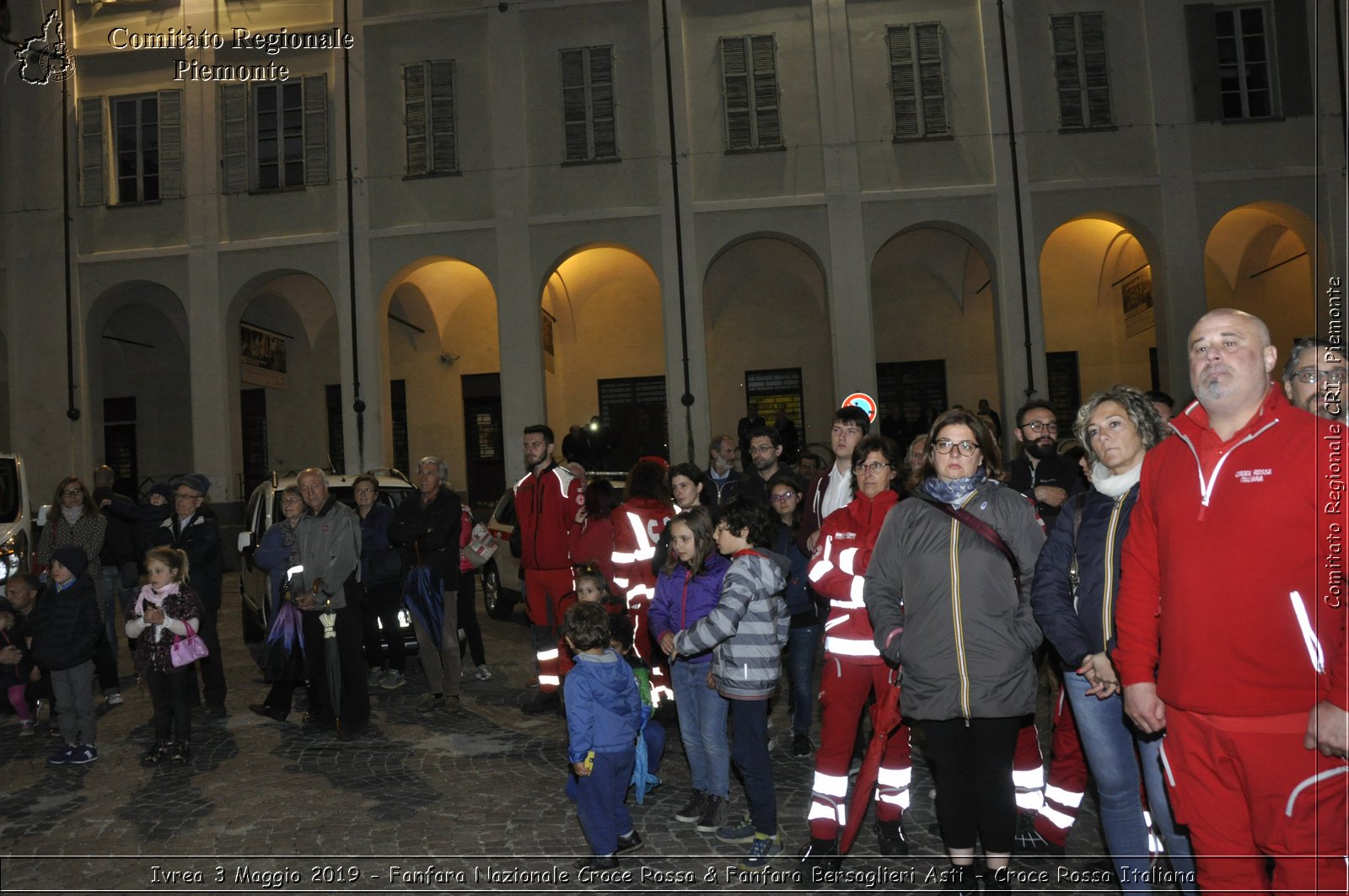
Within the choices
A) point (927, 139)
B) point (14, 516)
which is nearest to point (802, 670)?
point (14, 516)

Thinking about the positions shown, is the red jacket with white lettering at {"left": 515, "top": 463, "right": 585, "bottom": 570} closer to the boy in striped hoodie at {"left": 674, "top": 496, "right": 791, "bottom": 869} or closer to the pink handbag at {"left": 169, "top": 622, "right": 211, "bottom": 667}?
the pink handbag at {"left": 169, "top": 622, "right": 211, "bottom": 667}

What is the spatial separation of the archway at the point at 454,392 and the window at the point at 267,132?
4.94m

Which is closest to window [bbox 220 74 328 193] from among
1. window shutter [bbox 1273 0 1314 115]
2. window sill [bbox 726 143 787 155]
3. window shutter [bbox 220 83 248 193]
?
window shutter [bbox 220 83 248 193]

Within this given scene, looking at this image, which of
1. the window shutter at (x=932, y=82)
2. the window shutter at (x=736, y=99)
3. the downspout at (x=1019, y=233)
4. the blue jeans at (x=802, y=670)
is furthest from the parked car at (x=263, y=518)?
the window shutter at (x=932, y=82)

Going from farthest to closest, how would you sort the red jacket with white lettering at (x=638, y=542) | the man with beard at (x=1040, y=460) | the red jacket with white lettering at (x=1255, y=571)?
the red jacket with white lettering at (x=638, y=542) → the man with beard at (x=1040, y=460) → the red jacket with white lettering at (x=1255, y=571)

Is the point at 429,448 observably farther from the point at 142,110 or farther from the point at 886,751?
the point at 886,751

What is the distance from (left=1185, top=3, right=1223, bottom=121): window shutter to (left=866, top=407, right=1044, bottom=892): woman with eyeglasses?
55.4 feet

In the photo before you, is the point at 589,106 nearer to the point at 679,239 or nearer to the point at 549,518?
the point at 679,239

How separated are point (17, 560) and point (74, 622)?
4342 millimetres

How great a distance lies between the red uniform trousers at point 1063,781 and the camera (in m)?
4.54

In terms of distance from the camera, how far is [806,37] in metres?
18.4

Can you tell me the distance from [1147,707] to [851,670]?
1.67 meters

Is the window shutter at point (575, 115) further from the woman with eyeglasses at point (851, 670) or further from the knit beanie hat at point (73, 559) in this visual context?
the woman with eyeglasses at point (851, 670)

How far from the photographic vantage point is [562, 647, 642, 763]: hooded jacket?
4789 mm
